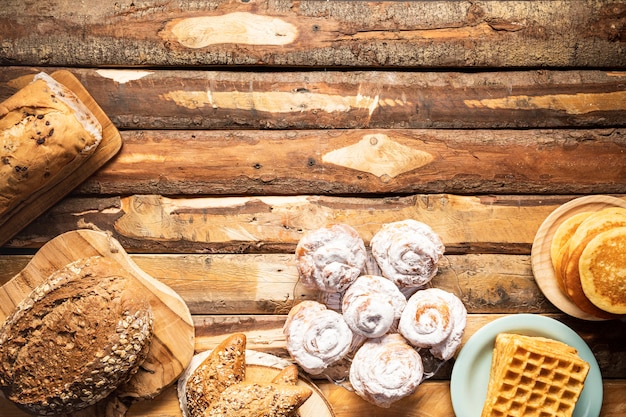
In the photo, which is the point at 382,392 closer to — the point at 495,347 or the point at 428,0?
the point at 495,347

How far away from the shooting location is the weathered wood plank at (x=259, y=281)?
2.64 meters

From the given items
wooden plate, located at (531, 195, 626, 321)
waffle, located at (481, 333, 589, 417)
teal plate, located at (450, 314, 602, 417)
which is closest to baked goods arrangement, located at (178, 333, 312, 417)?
teal plate, located at (450, 314, 602, 417)

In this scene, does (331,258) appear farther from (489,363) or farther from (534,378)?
(534,378)

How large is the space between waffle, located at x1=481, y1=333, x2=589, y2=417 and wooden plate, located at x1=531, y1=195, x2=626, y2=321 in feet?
0.59

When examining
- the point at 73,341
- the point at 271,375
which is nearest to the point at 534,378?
the point at 271,375

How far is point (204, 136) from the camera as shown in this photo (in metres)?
2.65

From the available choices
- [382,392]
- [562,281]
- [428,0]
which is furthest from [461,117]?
[382,392]

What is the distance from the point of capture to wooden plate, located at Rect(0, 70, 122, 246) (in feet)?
8.43

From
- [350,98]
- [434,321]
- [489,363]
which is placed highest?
[350,98]

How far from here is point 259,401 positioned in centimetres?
229

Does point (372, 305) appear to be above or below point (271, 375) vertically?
above

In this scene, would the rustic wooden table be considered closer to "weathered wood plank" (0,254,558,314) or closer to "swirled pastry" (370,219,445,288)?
"weathered wood plank" (0,254,558,314)

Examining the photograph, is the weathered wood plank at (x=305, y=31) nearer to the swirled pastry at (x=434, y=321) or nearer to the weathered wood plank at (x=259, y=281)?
the weathered wood plank at (x=259, y=281)

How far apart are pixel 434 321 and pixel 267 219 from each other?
2.70ft
